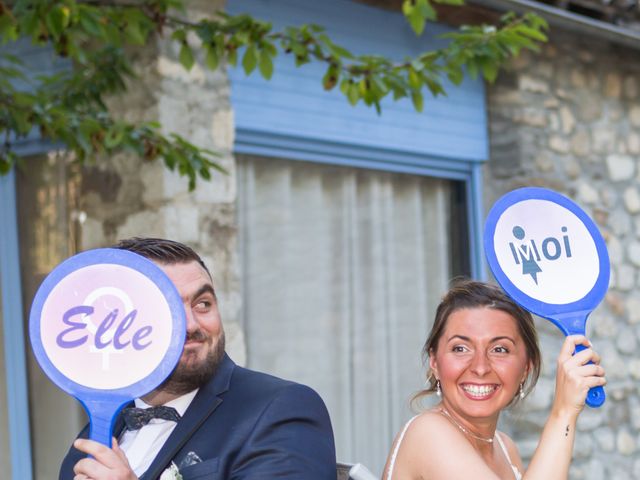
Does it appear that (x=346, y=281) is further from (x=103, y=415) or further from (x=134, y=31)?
(x=103, y=415)

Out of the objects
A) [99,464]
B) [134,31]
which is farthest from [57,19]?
[99,464]

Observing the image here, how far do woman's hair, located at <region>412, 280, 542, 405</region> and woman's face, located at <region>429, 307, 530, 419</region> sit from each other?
0.7 inches

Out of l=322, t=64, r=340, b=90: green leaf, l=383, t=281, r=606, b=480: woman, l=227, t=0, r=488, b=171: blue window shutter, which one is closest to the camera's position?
l=383, t=281, r=606, b=480: woman

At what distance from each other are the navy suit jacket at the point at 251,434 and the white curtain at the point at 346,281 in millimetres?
2418

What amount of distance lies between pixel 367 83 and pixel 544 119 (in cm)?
288

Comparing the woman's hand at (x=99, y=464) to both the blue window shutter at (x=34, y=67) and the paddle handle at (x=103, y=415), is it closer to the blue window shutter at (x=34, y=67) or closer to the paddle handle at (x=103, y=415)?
the paddle handle at (x=103, y=415)

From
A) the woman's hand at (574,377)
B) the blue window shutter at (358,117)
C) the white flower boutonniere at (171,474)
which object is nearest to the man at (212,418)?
the white flower boutonniere at (171,474)

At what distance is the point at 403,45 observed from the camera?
17.1 feet

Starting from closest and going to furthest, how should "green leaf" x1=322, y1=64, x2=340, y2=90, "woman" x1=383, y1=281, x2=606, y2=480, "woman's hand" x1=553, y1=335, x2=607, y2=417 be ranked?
"woman's hand" x1=553, y1=335, x2=607, y2=417
"woman" x1=383, y1=281, x2=606, y2=480
"green leaf" x1=322, y1=64, x2=340, y2=90

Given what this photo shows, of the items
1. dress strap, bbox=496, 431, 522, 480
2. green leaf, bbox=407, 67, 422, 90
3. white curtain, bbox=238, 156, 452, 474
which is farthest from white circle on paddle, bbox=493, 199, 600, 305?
white curtain, bbox=238, 156, 452, 474

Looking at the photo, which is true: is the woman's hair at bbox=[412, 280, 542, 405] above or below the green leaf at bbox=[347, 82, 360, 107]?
below

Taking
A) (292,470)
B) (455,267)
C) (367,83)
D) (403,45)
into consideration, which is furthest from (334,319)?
(292,470)

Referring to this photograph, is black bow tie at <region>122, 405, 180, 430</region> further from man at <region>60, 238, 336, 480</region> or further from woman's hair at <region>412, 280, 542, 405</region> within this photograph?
woman's hair at <region>412, 280, 542, 405</region>

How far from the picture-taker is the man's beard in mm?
2113
